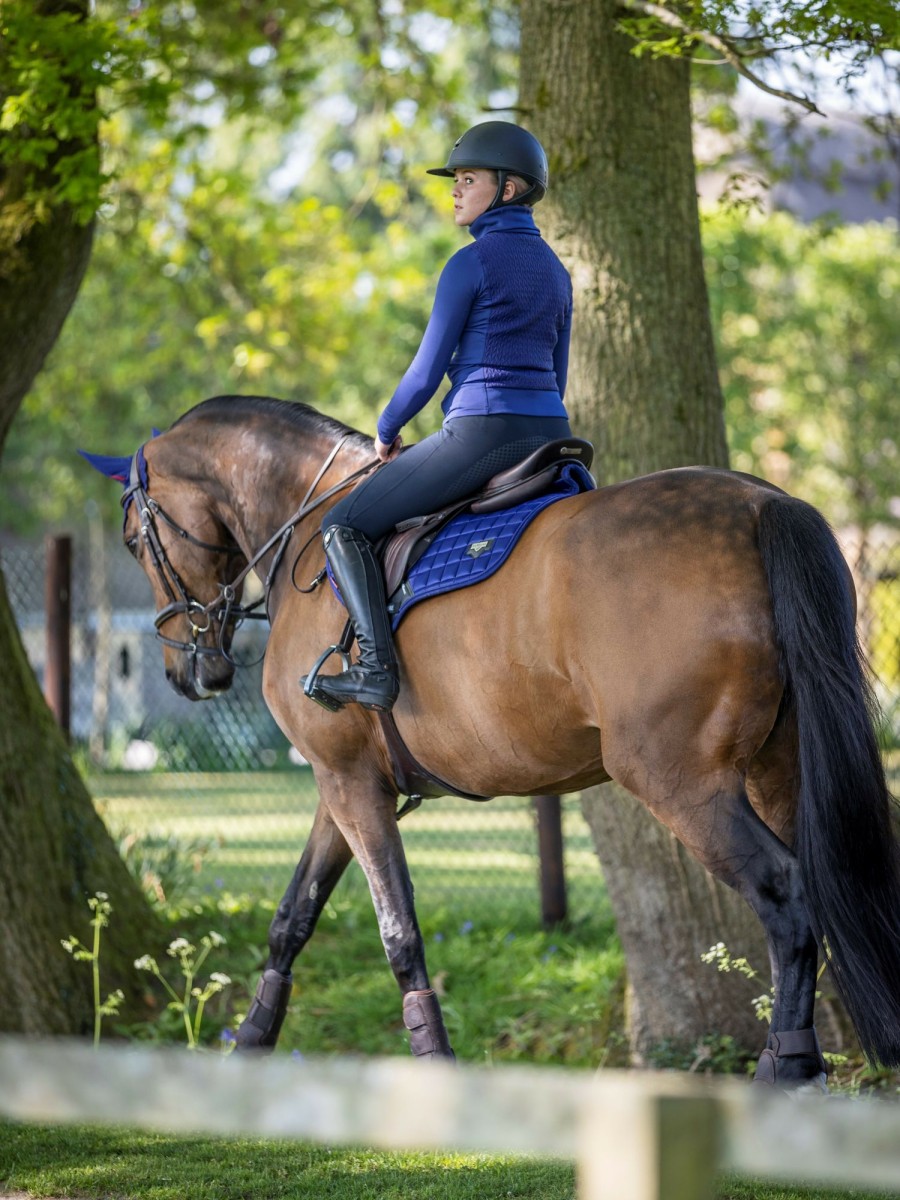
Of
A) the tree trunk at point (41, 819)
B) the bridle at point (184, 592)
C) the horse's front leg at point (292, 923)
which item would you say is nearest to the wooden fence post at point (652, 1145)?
the horse's front leg at point (292, 923)

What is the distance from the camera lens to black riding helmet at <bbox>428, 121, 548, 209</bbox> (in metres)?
4.34

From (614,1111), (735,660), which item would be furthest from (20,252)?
(614,1111)

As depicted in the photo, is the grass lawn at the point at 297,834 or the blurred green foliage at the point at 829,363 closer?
the grass lawn at the point at 297,834

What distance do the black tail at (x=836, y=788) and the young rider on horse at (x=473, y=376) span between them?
3.42ft

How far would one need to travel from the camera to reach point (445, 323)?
4309 mm

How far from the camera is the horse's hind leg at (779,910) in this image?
12.0 feet

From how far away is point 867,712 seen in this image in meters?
3.74

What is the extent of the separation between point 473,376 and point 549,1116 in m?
2.95

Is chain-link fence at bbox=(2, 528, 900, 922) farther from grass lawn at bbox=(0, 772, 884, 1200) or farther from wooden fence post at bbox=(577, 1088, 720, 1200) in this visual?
Answer: wooden fence post at bbox=(577, 1088, 720, 1200)

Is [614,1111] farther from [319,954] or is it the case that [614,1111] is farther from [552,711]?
[319,954]

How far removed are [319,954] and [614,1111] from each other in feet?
21.2

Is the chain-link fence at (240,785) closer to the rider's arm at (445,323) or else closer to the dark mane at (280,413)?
the dark mane at (280,413)

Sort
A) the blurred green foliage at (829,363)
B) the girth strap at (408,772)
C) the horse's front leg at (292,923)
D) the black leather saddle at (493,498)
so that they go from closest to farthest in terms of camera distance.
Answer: the black leather saddle at (493,498), the girth strap at (408,772), the horse's front leg at (292,923), the blurred green foliage at (829,363)

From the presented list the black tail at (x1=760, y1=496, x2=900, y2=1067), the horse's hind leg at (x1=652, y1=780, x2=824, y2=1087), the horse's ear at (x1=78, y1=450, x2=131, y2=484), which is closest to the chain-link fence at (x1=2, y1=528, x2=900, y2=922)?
the horse's ear at (x1=78, y1=450, x2=131, y2=484)
